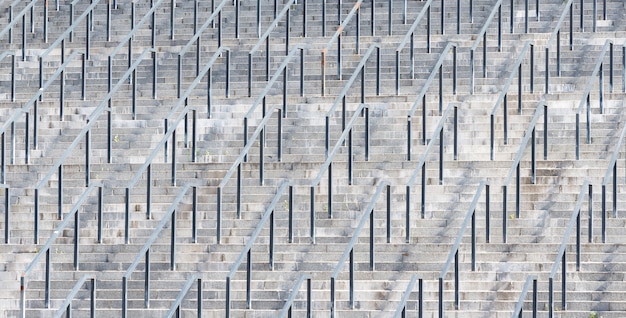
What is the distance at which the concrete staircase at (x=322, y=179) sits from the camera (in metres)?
11.9

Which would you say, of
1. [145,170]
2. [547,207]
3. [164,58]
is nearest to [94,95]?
[164,58]

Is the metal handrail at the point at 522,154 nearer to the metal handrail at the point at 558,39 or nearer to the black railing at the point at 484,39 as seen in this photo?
the metal handrail at the point at 558,39

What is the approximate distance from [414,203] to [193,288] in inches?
77.8

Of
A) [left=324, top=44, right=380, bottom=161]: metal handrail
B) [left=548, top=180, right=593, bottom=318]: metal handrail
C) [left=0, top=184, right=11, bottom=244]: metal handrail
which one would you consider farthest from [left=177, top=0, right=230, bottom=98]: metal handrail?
[left=548, top=180, right=593, bottom=318]: metal handrail

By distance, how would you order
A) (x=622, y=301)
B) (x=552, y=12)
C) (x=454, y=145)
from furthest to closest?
(x=552, y=12) → (x=454, y=145) → (x=622, y=301)

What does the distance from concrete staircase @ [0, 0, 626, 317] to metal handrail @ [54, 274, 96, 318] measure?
226 millimetres

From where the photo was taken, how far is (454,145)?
532 inches

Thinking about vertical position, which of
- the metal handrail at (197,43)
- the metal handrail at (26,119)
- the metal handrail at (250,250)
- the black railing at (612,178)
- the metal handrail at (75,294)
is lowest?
the metal handrail at (75,294)

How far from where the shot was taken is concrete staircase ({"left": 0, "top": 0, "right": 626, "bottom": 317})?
11.9m

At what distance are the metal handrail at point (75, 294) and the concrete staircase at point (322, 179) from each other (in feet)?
0.74

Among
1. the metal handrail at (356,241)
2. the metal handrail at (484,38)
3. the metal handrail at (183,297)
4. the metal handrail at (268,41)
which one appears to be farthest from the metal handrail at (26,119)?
the metal handrail at (484,38)

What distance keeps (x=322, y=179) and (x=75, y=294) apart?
2.52 m

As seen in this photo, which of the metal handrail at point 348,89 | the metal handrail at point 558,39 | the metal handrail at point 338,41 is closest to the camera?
the metal handrail at point 348,89

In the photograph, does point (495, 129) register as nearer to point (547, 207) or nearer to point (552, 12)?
point (547, 207)
